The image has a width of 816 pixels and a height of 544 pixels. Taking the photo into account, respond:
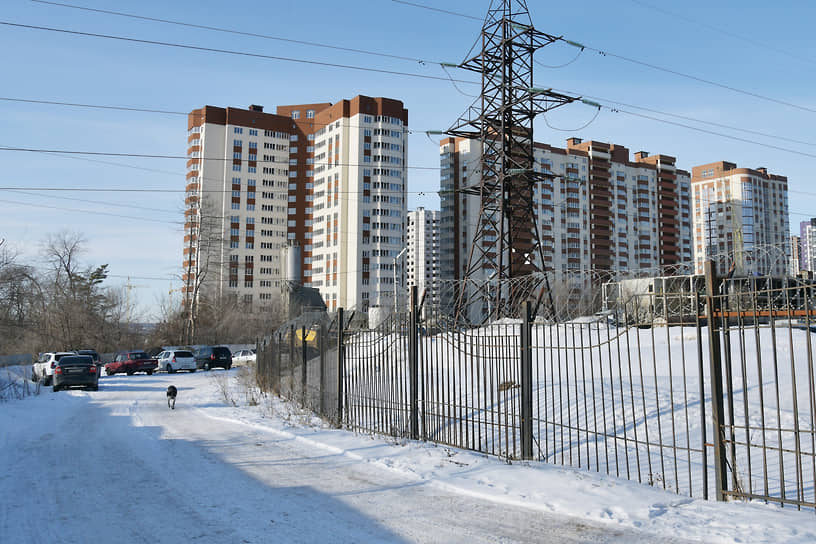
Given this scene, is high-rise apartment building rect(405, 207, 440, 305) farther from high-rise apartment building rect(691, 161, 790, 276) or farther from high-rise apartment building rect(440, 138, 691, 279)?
high-rise apartment building rect(691, 161, 790, 276)

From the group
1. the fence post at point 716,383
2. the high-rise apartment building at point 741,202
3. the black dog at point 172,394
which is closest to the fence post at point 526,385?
the fence post at point 716,383

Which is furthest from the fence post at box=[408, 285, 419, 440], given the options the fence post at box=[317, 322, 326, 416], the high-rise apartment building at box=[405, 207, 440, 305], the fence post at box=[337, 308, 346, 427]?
the high-rise apartment building at box=[405, 207, 440, 305]

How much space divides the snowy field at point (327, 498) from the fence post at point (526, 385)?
A: 1.55ft

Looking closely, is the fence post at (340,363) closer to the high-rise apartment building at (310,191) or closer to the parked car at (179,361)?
the parked car at (179,361)

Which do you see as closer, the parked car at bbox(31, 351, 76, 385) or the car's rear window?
the car's rear window

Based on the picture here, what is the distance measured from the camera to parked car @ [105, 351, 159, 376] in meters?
37.4

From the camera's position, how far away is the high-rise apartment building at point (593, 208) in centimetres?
10988

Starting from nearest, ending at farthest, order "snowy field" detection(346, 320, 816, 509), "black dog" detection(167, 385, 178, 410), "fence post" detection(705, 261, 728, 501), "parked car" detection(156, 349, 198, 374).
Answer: "fence post" detection(705, 261, 728, 501), "snowy field" detection(346, 320, 816, 509), "black dog" detection(167, 385, 178, 410), "parked car" detection(156, 349, 198, 374)

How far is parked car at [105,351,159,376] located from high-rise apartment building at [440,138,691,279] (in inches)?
2747

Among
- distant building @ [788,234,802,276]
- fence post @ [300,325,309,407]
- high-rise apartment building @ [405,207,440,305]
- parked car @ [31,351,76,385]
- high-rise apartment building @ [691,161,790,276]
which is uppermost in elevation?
high-rise apartment building @ [691,161,790,276]

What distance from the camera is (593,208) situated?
120 meters

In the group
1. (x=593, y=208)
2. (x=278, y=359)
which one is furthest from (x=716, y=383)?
(x=593, y=208)

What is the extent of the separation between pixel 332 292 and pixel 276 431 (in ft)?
284

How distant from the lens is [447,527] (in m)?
5.63
